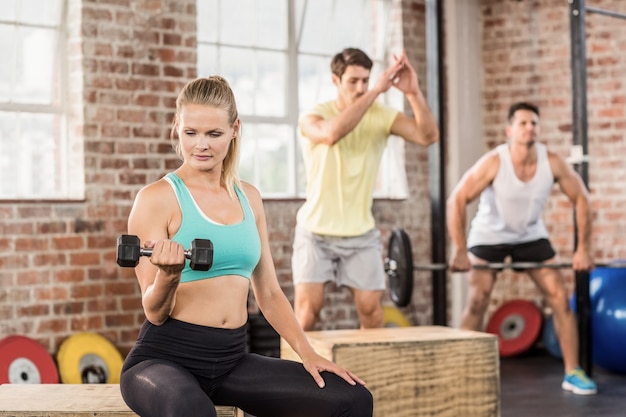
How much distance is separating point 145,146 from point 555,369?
2.49 meters

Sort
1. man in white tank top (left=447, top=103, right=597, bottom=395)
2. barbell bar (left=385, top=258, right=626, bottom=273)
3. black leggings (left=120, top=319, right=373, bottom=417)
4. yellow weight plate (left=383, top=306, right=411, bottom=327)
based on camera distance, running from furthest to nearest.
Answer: yellow weight plate (left=383, top=306, right=411, bottom=327)
man in white tank top (left=447, top=103, right=597, bottom=395)
barbell bar (left=385, top=258, right=626, bottom=273)
black leggings (left=120, top=319, right=373, bottom=417)

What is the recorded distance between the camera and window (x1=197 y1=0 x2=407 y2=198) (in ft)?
17.7

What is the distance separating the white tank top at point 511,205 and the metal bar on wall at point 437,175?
18cm

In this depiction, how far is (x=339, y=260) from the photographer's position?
3.97m

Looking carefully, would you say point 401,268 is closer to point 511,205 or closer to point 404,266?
point 404,266

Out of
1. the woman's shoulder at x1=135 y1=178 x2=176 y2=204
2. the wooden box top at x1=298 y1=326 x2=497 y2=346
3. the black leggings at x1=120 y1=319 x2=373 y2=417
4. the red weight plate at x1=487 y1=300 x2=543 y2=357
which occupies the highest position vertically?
the woman's shoulder at x1=135 y1=178 x2=176 y2=204

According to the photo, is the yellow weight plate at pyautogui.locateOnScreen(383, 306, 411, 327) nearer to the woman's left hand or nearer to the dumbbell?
the woman's left hand

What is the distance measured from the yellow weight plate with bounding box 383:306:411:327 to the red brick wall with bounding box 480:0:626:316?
0.74 metres

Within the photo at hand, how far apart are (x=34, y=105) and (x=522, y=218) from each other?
2392mm

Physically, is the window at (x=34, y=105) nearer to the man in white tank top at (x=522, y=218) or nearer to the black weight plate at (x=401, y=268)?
the black weight plate at (x=401, y=268)

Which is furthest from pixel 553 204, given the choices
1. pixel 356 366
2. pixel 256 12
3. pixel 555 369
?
pixel 356 366

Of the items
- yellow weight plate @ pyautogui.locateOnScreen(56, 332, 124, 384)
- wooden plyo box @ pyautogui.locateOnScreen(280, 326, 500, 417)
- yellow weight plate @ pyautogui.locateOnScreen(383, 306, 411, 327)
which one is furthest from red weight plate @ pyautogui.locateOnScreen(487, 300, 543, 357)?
wooden plyo box @ pyautogui.locateOnScreen(280, 326, 500, 417)

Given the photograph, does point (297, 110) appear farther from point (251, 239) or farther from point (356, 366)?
point (251, 239)

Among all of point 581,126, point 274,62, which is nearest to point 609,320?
point 581,126
